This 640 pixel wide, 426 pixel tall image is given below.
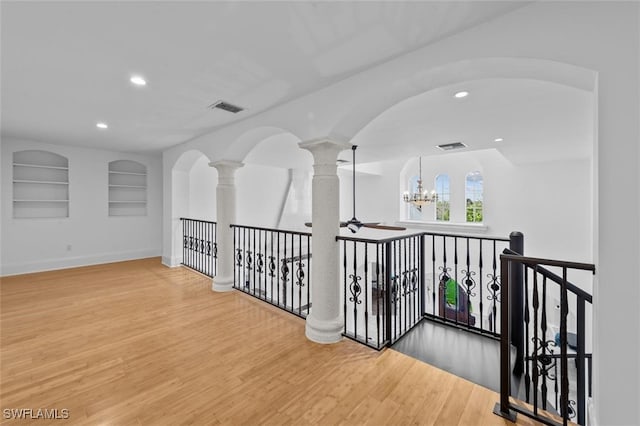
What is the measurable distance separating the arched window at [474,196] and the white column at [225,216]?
7.23 metres

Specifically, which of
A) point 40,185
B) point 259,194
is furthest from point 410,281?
point 40,185

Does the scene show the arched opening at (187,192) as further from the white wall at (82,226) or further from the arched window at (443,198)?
the arched window at (443,198)

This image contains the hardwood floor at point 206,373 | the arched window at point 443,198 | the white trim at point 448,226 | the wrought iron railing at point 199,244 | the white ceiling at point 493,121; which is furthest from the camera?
the arched window at point 443,198

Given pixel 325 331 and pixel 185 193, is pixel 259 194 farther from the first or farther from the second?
pixel 325 331

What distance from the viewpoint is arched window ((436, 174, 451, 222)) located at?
29.3ft

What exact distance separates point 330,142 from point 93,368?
288 centimetres

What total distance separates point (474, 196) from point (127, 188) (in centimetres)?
974

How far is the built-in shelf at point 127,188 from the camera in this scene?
6512 mm

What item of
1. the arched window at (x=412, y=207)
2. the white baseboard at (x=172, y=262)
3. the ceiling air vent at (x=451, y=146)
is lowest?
the white baseboard at (x=172, y=262)

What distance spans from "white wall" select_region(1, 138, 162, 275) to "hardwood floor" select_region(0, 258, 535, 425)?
2.38m

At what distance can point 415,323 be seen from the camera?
3.20m

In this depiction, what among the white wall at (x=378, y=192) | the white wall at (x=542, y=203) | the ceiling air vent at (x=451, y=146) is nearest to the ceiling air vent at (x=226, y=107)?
the ceiling air vent at (x=451, y=146)

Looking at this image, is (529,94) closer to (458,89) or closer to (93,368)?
(458,89)

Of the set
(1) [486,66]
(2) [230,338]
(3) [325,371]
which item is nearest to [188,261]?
(2) [230,338]
